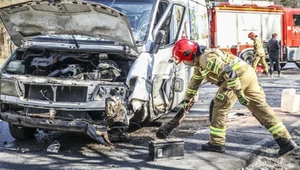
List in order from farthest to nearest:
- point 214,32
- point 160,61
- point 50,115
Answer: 1. point 214,32
2. point 160,61
3. point 50,115

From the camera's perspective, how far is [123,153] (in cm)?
588

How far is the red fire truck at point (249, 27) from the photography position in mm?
18891

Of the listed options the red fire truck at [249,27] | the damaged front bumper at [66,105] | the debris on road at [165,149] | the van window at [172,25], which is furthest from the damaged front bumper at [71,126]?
the red fire truck at [249,27]

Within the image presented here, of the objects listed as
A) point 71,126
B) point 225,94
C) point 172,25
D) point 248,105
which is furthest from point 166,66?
point 71,126

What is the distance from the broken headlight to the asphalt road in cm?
78

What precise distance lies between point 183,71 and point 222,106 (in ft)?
7.00

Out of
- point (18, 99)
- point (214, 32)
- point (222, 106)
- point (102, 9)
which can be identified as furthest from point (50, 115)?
point (214, 32)

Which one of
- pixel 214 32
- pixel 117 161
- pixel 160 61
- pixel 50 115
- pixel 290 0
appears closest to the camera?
pixel 117 161

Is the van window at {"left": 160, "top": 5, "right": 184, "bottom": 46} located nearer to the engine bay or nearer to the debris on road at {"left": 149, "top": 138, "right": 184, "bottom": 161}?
the engine bay

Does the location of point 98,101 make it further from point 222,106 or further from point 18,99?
point 222,106

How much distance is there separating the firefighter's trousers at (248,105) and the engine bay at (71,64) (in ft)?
4.36

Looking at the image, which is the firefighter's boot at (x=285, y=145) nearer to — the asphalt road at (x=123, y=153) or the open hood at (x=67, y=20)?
the asphalt road at (x=123, y=153)

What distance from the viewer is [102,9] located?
18.7 ft

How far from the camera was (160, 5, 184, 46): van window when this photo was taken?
7.04 metres
